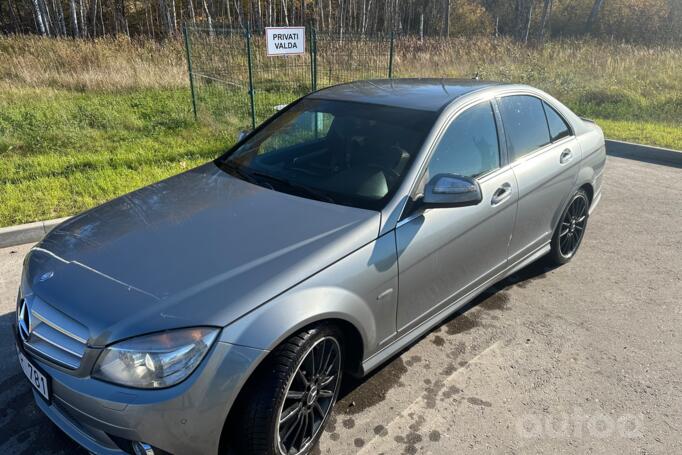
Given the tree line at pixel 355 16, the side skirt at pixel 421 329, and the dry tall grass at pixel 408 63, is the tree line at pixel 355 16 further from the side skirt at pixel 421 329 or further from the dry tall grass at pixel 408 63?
the side skirt at pixel 421 329

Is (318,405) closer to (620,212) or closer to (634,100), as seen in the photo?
(620,212)

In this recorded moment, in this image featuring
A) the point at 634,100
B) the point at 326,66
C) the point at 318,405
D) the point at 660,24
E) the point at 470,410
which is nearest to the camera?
the point at 318,405

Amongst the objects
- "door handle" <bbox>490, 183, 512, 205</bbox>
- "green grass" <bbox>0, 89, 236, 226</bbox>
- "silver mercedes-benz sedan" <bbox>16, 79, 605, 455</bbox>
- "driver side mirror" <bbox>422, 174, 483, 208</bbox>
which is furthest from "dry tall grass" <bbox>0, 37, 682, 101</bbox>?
"driver side mirror" <bbox>422, 174, 483, 208</bbox>

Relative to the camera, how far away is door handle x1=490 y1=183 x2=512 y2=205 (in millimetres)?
3174

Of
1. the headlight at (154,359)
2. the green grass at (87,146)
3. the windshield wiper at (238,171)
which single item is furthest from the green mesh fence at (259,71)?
the headlight at (154,359)

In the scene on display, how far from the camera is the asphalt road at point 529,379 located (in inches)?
99.3

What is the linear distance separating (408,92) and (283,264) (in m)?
1.85

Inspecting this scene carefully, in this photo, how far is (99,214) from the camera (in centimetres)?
285

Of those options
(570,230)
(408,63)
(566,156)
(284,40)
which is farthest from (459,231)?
(408,63)

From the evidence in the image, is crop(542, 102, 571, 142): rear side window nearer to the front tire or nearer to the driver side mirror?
the driver side mirror

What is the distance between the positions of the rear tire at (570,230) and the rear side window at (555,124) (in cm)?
53

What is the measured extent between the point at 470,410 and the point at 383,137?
5.46ft

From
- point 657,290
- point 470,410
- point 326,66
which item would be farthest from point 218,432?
point 326,66

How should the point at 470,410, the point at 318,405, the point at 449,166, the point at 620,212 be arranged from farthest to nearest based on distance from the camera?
the point at 620,212
the point at 449,166
the point at 470,410
the point at 318,405
